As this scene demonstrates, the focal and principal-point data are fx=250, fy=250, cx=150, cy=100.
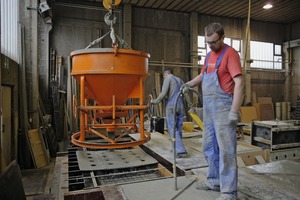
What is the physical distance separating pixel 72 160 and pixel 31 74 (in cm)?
342

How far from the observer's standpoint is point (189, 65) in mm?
10297

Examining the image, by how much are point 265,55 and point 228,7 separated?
137 inches

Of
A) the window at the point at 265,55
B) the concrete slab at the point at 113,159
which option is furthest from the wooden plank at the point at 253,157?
the window at the point at 265,55

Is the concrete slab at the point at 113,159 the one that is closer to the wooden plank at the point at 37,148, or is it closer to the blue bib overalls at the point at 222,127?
the blue bib overalls at the point at 222,127

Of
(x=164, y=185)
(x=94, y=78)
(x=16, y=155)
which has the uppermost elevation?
(x=94, y=78)

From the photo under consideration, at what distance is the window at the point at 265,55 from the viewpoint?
1167cm

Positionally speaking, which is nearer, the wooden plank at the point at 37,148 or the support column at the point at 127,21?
the wooden plank at the point at 37,148

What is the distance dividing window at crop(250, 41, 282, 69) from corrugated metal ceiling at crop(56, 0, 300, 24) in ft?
4.36

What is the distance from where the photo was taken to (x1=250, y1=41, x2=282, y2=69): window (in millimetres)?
11672

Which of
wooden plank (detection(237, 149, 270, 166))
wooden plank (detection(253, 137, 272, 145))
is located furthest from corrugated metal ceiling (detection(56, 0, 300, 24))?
wooden plank (detection(237, 149, 270, 166))

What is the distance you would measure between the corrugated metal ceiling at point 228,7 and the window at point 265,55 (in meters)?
1.33

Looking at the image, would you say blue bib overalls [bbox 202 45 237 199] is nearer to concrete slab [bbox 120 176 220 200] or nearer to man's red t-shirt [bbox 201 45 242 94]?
man's red t-shirt [bbox 201 45 242 94]

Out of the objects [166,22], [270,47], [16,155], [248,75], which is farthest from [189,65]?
[16,155]

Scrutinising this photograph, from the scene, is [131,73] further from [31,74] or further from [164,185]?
[31,74]
